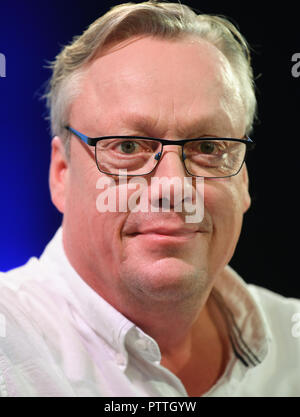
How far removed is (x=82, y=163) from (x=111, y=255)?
0.28 meters

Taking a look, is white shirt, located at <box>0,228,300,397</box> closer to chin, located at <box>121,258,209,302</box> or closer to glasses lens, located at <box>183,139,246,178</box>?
chin, located at <box>121,258,209,302</box>

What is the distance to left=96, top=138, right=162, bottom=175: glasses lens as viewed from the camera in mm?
1237

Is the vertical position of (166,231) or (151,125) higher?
(151,125)

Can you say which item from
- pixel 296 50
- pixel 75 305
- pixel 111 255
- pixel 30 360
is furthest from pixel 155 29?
pixel 30 360

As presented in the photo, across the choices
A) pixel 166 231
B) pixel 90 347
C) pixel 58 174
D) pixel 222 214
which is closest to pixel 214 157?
pixel 222 214

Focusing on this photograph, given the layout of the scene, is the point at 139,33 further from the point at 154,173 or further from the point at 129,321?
the point at 129,321

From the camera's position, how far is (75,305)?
134 cm

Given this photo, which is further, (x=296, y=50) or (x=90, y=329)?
(x=296, y=50)

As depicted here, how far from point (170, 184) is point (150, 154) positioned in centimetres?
11

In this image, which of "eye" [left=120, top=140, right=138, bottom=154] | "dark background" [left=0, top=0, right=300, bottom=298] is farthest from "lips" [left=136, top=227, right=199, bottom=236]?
"dark background" [left=0, top=0, right=300, bottom=298]

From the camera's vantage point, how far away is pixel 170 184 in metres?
1.18

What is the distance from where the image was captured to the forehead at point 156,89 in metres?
1.22
